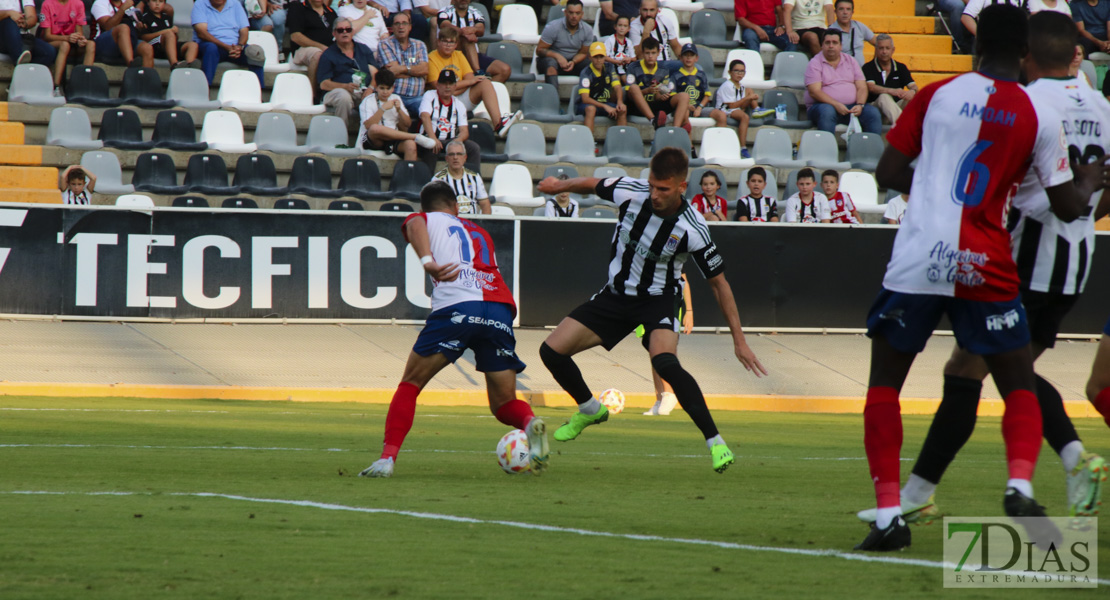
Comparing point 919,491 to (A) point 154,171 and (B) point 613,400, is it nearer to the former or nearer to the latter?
(B) point 613,400

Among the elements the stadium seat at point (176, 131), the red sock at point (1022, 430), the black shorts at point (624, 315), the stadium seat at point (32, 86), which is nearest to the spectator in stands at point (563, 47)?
the stadium seat at point (176, 131)

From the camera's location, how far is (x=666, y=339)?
871cm

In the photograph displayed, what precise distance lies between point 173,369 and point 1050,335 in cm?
1097

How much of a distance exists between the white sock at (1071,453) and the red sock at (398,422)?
3.86 meters

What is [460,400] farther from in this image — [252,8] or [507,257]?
[252,8]

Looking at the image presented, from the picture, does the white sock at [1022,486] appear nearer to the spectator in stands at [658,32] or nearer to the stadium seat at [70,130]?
the stadium seat at [70,130]

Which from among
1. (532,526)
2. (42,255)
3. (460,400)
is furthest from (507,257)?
(532,526)

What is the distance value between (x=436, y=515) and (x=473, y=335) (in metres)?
2.19

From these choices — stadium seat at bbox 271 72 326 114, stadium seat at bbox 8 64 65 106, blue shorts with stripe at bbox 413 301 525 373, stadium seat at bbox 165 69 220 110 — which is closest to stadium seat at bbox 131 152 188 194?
stadium seat at bbox 165 69 220 110

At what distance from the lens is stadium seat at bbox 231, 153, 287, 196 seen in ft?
58.7

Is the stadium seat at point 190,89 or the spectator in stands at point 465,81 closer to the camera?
the stadium seat at point 190,89

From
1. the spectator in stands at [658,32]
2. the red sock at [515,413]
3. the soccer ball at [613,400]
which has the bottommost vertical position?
the soccer ball at [613,400]

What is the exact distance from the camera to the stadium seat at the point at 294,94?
19844 millimetres

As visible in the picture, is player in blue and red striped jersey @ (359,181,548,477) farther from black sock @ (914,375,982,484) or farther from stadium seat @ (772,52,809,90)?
stadium seat @ (772,52,809,90)
